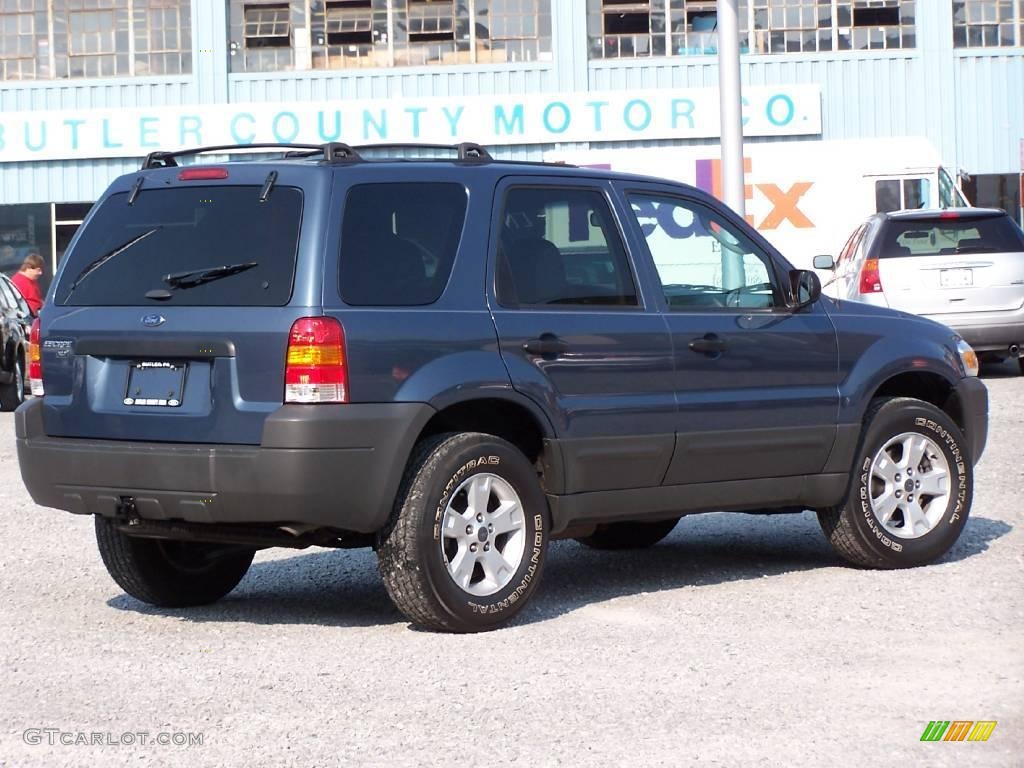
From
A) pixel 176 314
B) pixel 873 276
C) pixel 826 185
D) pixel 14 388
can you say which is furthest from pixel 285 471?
pixel 826 185

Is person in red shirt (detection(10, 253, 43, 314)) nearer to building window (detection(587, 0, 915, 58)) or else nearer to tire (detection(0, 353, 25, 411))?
tire (detection(0, 353, 25, 411))

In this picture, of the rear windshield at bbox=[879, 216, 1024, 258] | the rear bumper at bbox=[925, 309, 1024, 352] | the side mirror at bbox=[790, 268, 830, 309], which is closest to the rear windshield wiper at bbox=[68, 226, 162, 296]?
the side mirror at bbox=[790, 268, 830, 309]

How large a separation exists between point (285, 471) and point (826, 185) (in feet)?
64.9

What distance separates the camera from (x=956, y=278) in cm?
1825

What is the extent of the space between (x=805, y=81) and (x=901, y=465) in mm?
26243

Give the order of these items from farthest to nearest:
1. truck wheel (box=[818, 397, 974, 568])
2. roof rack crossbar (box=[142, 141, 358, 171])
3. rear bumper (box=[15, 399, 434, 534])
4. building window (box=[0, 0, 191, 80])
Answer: building window (box=[0, 0, 191, 80]), truck wheel (box=[818, 397, 974, 568]), roof rack crossbar (box=[142, 141, 358, 171]), rear bumper (box=[15, 399, 434, 534])

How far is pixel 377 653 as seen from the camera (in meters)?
6.29

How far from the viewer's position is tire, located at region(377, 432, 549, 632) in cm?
645

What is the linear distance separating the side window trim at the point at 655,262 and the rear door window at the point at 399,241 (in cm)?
85

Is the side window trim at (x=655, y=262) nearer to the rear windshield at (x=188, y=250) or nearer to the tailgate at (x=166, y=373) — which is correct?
the rear windshield at (x=188, y=250)

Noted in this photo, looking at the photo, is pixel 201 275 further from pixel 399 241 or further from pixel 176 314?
pixel 399 241

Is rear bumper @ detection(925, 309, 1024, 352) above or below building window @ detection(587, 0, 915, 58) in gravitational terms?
below

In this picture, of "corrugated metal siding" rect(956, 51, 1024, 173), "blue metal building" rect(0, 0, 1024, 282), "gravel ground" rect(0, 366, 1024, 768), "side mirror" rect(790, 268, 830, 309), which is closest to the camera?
"gravel ground" rect(0, 366, 1024, 768)

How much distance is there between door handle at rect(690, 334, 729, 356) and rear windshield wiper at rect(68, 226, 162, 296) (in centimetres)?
217
